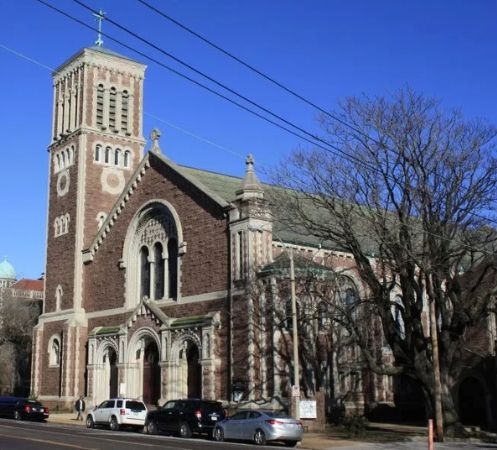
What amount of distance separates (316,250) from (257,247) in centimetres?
505

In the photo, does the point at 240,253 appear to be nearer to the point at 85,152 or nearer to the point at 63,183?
the point at 85,152

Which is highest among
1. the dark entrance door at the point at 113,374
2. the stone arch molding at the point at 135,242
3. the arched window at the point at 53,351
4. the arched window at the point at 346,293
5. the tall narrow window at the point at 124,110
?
the tall narrow window at the point at 124,110

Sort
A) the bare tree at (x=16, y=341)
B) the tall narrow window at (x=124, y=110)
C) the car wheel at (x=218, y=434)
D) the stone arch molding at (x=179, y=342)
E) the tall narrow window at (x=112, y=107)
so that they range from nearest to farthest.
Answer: the car wheel at (x=218, y=434) < the stone arch molding at (x=179, y=342) < the tall narrow window at (x=112, y=107) < the tall narrow window at (x=124, y=110) < the bare tree at (x=16, y=341)

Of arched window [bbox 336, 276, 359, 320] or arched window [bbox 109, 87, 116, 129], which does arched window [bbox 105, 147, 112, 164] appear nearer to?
arched window [bbox 109, 87, 116, 129]

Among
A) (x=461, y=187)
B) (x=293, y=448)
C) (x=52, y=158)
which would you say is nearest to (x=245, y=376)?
(x=293, y=448)

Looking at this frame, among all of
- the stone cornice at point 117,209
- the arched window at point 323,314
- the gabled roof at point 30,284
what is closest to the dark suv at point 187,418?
the arched window at point 323,314

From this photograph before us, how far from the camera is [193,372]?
1510 inches

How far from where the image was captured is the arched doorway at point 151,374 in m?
40.8

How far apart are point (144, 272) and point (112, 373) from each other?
21.1ft

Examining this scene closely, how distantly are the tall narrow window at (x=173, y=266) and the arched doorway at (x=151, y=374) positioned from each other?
3.21 metres

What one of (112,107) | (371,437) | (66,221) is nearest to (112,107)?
(112,107)

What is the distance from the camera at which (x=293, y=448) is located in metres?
24.6

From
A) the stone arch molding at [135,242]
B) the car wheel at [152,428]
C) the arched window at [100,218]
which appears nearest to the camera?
the car wheel at [152,428]

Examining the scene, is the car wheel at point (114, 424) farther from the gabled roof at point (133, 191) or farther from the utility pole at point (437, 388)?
the utility pole at point (437, 388)
